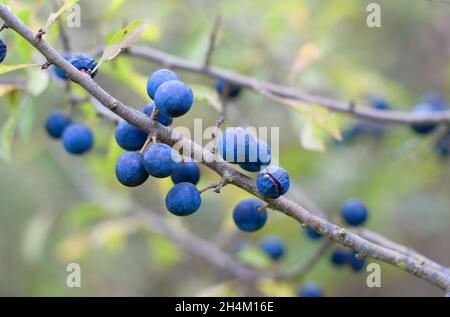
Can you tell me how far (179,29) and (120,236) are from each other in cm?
200

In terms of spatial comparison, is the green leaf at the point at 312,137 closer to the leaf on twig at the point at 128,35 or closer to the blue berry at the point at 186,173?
the blue berry at the point at 186,173

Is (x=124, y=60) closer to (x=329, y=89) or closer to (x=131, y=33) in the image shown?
(x=131, y=33)

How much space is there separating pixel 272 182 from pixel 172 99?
0.40 meters

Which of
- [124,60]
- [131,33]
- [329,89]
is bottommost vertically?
[131,33]

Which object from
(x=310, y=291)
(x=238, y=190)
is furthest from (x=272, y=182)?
(x=238, y=190)

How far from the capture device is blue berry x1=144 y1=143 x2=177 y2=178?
1.81m

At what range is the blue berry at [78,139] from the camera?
2615 mm

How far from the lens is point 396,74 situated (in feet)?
19.2

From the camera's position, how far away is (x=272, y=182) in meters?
1.80

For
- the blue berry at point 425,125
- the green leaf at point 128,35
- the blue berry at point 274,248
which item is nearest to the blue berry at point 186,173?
the green leaf at point 128,35

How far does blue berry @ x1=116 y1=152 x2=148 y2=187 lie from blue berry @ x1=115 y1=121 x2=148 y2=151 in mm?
46

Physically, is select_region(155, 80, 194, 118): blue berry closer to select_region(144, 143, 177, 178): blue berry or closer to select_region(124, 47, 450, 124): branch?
select_region(144, 143, 177, 178): blue berry

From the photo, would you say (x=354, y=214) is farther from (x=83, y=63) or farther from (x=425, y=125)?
(x=83, y=63)

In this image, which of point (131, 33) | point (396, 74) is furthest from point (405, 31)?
point (131, 33)
